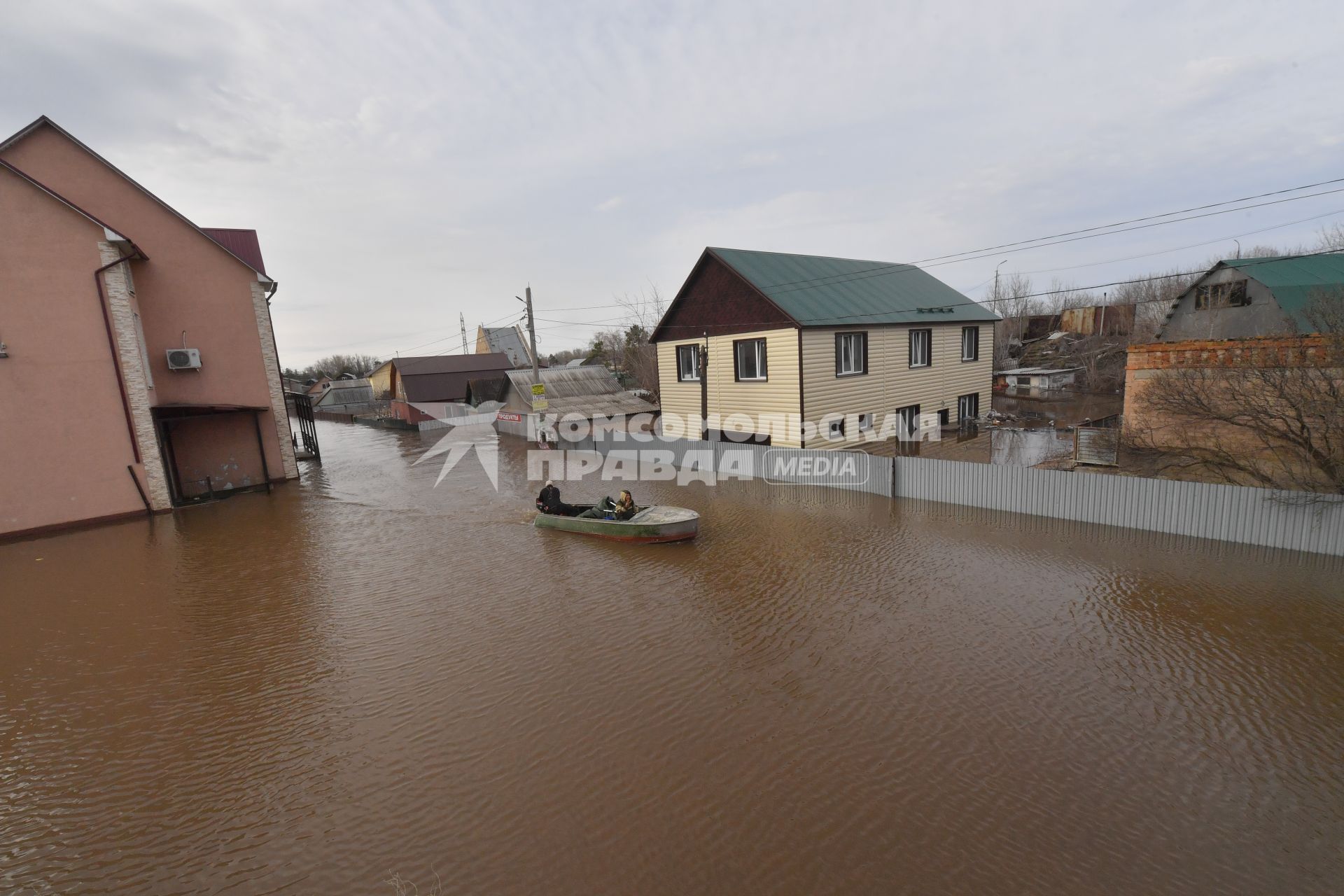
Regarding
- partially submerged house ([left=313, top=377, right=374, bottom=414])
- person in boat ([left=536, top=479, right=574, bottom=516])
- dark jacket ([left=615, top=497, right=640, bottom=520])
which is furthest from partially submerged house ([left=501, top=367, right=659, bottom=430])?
partially submerged house ([left=313, top=377, right=374, bottom=414])

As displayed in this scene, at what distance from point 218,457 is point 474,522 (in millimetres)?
11197

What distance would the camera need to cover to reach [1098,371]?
1244 inches

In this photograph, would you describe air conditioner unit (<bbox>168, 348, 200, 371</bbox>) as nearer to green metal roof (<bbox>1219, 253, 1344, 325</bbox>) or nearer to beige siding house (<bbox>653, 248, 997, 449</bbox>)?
beige siding house (<bbox>653, 248, 997, 449</bbox>)

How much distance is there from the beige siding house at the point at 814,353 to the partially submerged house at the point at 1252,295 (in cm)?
741

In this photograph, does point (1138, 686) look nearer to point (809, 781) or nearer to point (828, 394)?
point (809, 781)

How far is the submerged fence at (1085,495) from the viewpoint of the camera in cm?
1081

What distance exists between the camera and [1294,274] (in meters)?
16.9

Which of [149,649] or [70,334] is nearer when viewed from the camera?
[149,649]

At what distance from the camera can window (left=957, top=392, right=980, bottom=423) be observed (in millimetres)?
24922

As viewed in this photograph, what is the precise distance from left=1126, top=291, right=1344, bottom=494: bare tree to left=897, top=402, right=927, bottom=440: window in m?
8.42

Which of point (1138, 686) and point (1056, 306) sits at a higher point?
point (1056, 306)

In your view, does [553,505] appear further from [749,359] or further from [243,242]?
[243,242]

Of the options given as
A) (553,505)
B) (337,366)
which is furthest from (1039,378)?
(337,366)

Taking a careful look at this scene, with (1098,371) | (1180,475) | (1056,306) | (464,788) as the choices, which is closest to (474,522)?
(464,788)
